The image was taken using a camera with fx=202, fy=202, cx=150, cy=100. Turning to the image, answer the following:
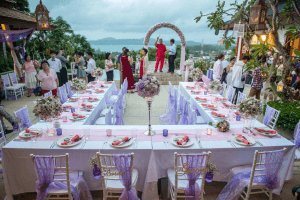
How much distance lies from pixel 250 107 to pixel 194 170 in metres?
1.38

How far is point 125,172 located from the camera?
226 cm

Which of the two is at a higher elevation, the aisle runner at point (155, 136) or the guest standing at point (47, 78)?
the guest standing at point (47, 78)

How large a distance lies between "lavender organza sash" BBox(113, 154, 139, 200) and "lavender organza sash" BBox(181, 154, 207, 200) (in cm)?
61

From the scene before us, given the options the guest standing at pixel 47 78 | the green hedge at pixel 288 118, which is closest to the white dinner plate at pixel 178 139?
the green hedge at pixel 288 118

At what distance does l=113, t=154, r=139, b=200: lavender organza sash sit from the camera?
2207 millimetres

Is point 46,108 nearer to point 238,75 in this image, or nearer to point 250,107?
point 250,107

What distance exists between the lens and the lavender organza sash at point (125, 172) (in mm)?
2207

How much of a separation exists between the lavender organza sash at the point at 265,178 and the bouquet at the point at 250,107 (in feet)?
2.37

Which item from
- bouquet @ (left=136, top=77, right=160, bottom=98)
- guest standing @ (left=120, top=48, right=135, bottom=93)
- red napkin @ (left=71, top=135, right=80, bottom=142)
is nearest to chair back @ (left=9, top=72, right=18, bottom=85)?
guest standing @ (left=120, top=48, right=135, bottom=93)

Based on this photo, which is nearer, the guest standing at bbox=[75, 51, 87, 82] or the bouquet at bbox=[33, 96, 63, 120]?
the bouquet at bbox=[33, 96, 63, 120]

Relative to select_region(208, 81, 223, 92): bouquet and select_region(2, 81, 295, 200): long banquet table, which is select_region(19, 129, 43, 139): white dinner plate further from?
select_region(208, 81, 223, 92): bouquet

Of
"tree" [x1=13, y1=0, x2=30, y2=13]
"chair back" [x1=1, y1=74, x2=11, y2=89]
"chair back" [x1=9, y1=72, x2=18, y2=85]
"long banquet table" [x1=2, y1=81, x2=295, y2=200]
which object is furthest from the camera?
"tree" [x1=13, y1=0, x2=30, y2=13]

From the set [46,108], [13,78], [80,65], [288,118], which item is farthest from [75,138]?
[13,78]

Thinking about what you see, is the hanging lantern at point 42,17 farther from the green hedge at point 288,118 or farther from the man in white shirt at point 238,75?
the green hedge at point 288,118
